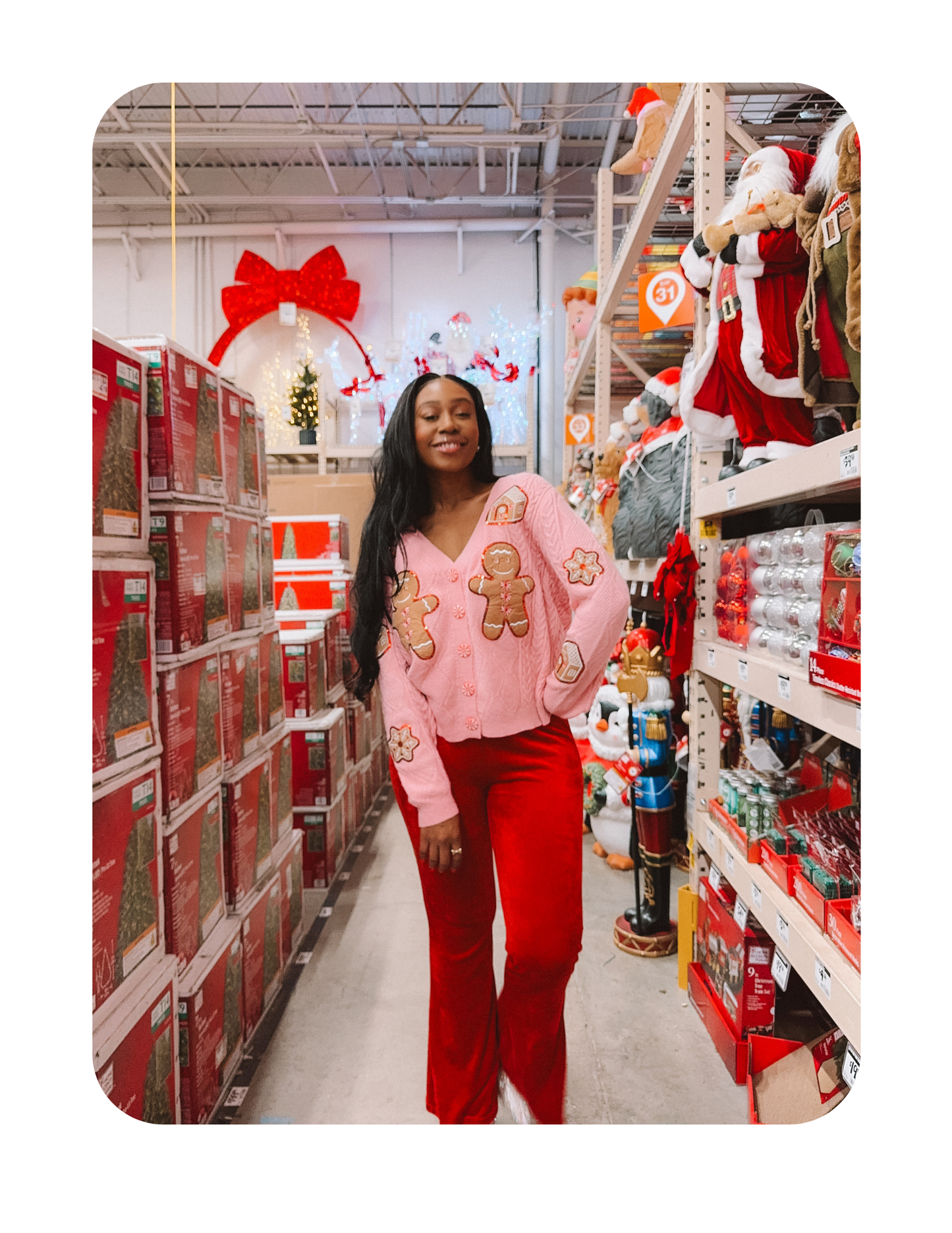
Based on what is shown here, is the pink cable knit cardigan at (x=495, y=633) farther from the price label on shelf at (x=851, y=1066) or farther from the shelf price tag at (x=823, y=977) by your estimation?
the price label on shelf at (x=851, y=1066)

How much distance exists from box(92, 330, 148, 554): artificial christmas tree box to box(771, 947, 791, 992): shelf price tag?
4.24 ft

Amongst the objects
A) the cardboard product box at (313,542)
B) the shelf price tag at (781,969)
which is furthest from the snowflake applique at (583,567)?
the cardboard product box at (313,542)

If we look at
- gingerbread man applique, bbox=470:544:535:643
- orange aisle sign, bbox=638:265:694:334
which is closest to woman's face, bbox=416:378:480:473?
gingerbread man applique, bbox=470:544:535:643

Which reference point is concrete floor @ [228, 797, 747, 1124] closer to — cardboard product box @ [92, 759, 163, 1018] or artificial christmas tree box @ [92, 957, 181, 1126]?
artificial christmas tree box @ [92, 957, 181, 1126]

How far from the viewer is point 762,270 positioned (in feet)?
4.09

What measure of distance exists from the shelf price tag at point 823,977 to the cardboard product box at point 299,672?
167cm

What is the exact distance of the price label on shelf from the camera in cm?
96

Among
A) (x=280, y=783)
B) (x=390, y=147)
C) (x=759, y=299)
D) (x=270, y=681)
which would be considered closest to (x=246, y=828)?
(x=280, y=783)

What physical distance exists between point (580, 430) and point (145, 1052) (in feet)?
10.2

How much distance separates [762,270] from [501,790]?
1.04 m

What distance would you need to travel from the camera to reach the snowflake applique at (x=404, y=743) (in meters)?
1.12
